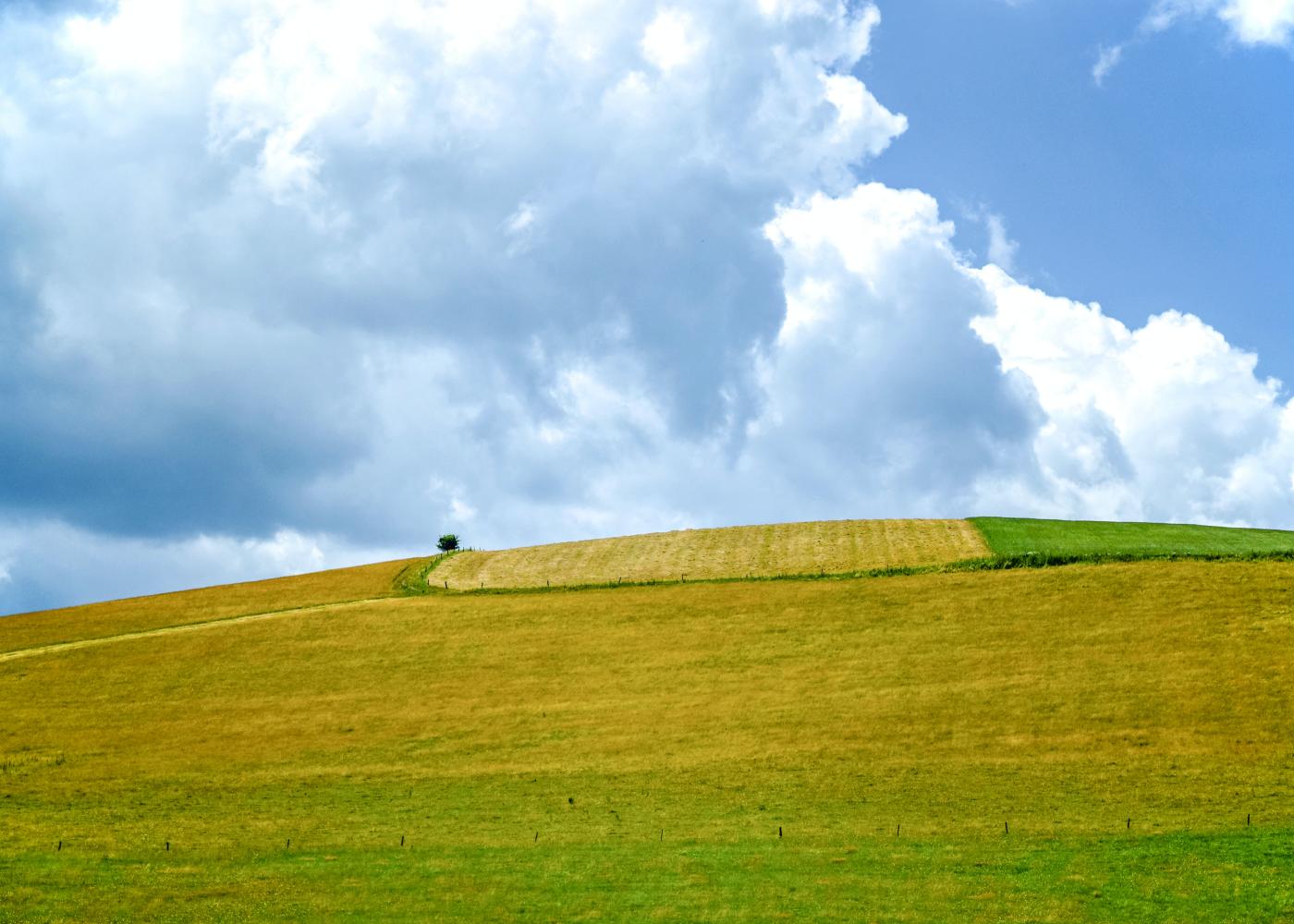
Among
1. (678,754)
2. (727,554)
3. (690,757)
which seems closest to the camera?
(690,757)

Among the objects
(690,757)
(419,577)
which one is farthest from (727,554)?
(690,757)

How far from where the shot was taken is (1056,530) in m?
68.2

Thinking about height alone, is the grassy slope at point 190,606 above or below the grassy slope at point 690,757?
above

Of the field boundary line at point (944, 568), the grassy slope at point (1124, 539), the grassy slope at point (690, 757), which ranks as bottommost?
the grassy slope at point (690, 757)

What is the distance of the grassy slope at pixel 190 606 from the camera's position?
62.1 m

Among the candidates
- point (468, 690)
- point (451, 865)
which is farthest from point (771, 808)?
point (468, 690)

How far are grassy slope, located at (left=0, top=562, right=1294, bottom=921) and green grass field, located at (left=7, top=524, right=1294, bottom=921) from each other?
156 mm

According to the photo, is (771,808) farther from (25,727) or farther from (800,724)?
(25,727)

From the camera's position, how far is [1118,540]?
63.6 metres

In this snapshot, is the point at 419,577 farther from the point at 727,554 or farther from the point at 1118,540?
the point at 1118,540

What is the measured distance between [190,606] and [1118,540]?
2172 inches

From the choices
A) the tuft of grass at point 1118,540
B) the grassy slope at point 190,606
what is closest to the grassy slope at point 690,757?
the tuft of grass at point 1118,540

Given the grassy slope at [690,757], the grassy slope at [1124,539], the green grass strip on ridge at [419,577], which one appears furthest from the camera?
the green grass strip on ridge at [419,577]

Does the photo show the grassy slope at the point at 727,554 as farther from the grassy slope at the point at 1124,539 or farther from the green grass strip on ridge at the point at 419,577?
the grassy slope at the point at 1124,539
